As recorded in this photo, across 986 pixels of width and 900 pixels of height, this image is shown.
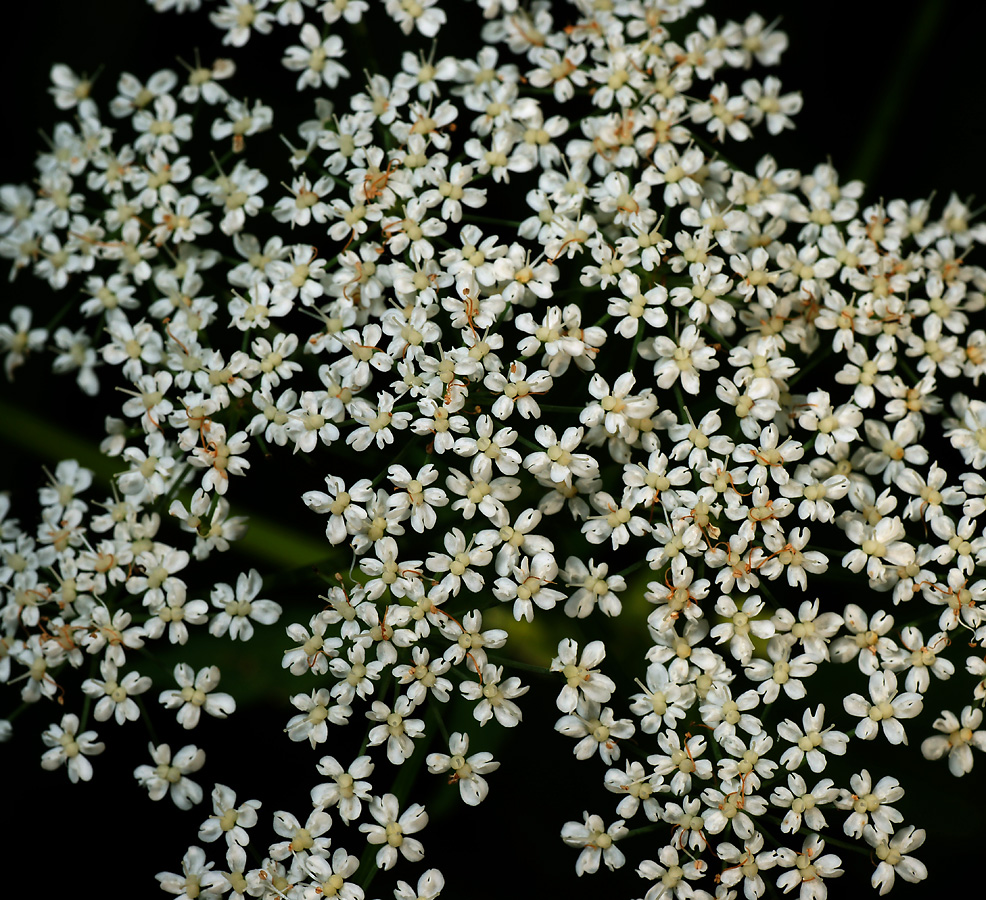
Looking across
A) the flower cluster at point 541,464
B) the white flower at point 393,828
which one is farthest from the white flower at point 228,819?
the white flower at point 393,828

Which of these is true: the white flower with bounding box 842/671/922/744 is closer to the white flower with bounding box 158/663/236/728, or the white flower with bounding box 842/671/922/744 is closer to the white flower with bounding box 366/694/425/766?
the white flower with bounding box 366/694/425/766

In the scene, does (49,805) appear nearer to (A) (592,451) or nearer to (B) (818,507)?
(A) (592,451)

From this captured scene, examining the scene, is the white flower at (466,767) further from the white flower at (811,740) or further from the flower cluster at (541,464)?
the white flower at (811,740)

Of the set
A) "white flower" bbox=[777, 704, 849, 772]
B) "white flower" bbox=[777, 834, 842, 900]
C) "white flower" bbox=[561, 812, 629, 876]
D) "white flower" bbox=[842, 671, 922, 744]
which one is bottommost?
"white flower" bbox=[561, 812, 629, 876]

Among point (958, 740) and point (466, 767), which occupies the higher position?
point (958, 740)

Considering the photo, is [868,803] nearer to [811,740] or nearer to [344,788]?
[811,740]

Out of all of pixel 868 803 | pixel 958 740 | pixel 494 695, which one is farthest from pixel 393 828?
pixel 958 740

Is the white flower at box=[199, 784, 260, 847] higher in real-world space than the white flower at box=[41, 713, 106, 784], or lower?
higher

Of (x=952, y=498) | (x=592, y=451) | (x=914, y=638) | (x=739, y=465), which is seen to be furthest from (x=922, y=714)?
(x=592, y=451)

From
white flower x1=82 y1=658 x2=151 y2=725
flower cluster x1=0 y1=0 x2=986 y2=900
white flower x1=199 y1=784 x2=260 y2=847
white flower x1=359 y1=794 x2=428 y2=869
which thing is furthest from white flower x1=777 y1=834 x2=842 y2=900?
white flower x1=82 y1=658 x2=151 y2=725

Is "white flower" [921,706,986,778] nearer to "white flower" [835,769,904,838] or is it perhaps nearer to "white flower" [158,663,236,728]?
"white flower" [835,769,904,838]
